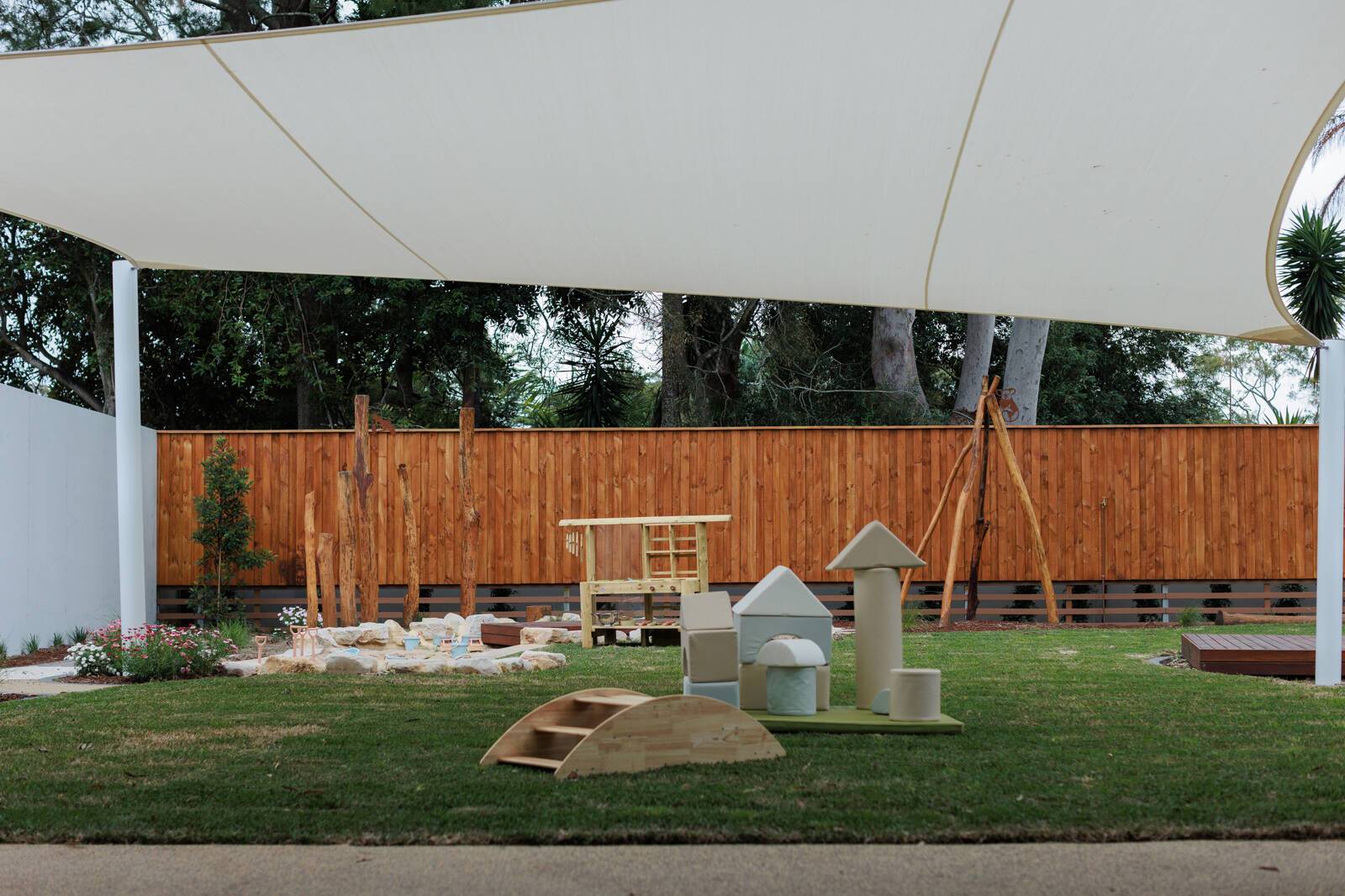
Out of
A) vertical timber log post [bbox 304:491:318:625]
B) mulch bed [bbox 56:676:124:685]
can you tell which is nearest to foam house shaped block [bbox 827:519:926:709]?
mulch bed [bbox 56:676:124:685]

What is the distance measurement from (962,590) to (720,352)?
549 cm

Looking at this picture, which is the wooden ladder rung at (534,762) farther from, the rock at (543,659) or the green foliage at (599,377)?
the green foliage at (599,377)

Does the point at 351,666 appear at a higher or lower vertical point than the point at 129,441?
lower

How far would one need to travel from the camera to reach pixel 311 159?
13.4 ft

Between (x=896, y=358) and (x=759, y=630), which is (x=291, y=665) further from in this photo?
(x=896, y=358)

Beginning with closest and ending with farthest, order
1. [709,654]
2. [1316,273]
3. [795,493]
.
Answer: [709,654] < [795,493] < [1316,273]

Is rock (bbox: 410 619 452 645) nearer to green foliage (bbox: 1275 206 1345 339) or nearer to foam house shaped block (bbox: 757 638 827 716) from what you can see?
foam house shaped block (bbox: 757 638 827 716)

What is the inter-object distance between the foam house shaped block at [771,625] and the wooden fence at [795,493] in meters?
6.96

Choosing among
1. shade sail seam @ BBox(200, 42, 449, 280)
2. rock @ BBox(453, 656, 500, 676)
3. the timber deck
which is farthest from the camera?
rock @ BBox(453, 656, 500, 676)

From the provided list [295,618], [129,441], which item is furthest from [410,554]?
[129,441]

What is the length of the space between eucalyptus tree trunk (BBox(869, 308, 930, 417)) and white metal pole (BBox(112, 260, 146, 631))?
1095 cm

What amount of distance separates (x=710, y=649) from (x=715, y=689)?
15 cm

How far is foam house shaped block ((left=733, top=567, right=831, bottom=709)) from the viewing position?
447 centimetres

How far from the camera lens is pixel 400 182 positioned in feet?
14.0
